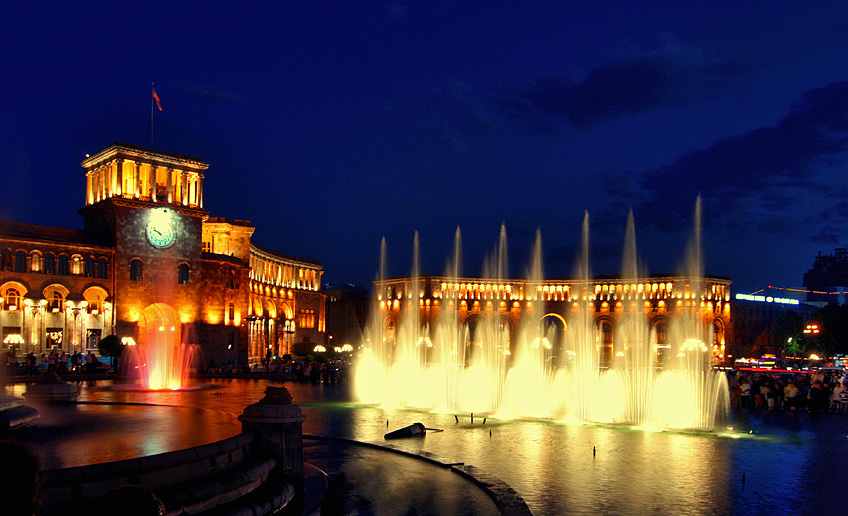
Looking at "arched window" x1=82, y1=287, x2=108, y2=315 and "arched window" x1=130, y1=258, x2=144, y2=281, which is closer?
"arched window" x1=82, y1=287, x2=108, y2=315

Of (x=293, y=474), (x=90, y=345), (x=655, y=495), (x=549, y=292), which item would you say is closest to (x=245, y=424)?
(x=293, y=474)

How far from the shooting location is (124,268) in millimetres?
53844

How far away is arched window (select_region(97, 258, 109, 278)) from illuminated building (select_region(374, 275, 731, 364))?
179 ft

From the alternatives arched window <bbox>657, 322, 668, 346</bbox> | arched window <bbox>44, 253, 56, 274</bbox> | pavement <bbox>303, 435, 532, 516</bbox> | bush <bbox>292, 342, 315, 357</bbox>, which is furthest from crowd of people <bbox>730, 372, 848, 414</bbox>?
arched window <bbox>657, 322, 668, 346</bbox>

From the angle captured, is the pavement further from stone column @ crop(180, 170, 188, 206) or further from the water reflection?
stone column @ crop(180, 170, 188, 206)

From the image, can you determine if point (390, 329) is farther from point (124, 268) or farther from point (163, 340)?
point (124, 268)

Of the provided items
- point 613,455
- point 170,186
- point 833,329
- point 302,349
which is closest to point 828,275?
point 833,329

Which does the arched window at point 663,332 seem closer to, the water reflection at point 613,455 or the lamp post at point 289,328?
the lamp post at point 289,328

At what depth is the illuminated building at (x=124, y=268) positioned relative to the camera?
159 feet

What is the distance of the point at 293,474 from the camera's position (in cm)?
1124

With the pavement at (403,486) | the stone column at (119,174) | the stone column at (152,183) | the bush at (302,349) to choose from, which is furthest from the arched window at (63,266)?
the pavement at (403,486)

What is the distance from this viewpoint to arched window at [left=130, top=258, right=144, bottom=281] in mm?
54531

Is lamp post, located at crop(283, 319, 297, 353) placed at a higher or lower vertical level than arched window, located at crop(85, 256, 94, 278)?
lower

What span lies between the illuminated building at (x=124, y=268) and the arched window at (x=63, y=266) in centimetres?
7
